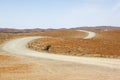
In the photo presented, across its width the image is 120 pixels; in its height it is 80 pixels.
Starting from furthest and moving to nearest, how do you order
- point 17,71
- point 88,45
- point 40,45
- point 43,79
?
point 40,45
point 88,45
point 17,71
point 43,79

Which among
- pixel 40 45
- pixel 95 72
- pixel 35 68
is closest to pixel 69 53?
pixel 40 45

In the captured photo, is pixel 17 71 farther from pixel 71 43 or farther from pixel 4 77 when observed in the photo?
pixel 71 43

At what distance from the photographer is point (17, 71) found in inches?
808

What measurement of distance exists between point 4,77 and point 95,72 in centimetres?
638

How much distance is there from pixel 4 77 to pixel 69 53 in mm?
17129

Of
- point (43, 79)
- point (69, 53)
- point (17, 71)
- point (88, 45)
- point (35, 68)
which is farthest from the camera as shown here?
point (88, 45)

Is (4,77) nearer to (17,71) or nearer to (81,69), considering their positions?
(17,71)

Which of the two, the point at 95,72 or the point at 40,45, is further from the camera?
the point at 40,45

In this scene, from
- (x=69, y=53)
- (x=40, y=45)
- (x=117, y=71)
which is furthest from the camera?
(x=40, y=45)

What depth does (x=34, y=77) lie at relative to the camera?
17.9 meters

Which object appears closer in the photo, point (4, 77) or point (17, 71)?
point (4, 77)

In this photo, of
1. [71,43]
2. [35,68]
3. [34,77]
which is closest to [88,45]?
[71,43]

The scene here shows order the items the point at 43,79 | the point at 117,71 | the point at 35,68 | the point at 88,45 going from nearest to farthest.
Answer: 1. the point at 43,79
2. the point at 117,71
3. the point at 35,68
4. the point at 88,45

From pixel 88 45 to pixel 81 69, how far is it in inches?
656
